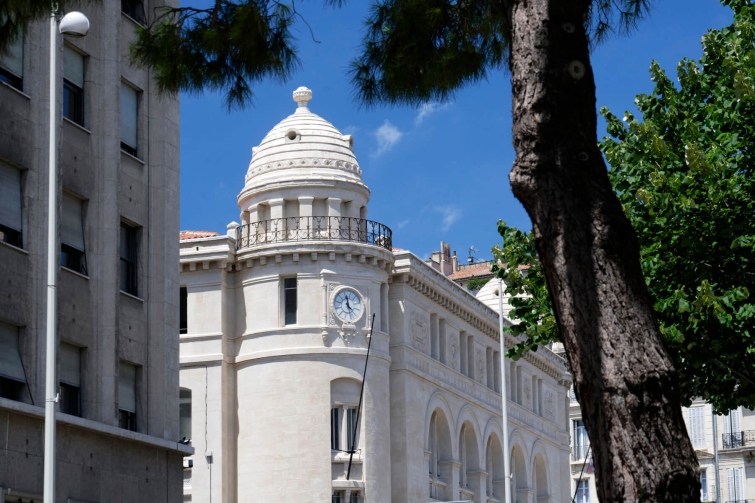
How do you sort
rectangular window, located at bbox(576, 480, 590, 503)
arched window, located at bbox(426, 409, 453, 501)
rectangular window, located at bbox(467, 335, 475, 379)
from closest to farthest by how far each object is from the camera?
1. arched window, located at bbox(426, 409, 453, 501)
2. rectangular window, located at bbox(467, 335, 475, 379)
3. rectangular window, located at bbox(576, 480, 590, 503)

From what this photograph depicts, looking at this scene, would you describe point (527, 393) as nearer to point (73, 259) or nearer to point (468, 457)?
point (468, 457)

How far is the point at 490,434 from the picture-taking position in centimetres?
6744

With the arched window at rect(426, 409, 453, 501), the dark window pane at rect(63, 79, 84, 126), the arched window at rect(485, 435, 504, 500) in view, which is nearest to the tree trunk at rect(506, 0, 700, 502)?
the dark window pane at rect(63, 79, 84, 126)

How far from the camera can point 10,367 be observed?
27.9 meters

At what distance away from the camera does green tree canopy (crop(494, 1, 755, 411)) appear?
2894cm

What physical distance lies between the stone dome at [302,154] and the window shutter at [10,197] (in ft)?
94.4

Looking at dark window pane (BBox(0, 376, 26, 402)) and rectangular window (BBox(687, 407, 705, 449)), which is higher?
rectangular window (BBox(687, 407, 705, 449))

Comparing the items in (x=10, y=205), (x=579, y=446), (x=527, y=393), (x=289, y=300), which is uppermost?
(x=289, y=300)

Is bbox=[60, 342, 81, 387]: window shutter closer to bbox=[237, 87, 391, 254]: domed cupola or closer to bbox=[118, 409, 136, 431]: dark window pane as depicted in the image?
bbox=[118, 409, 136, 431]: dark window pane

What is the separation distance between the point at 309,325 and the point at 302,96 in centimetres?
1009

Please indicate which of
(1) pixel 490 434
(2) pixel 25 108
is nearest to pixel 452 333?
(1) pixel 490 434

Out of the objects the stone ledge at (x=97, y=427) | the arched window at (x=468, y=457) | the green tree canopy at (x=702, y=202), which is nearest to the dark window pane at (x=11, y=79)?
the stone ledge at (x=97, y=427)

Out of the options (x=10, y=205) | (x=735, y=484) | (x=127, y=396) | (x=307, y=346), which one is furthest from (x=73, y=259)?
(x=735, y=484)

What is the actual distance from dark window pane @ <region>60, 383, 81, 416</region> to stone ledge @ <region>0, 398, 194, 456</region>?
630mm
